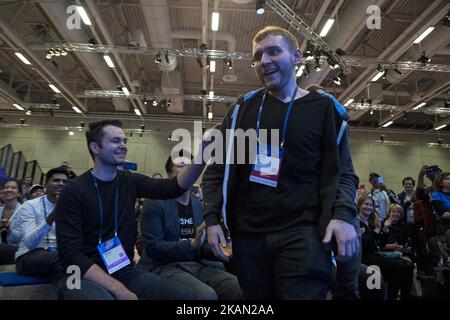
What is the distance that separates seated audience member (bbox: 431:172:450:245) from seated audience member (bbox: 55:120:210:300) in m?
3.31

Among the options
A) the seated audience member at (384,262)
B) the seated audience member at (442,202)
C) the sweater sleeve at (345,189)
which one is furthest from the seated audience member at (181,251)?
the seated audience member at (442,202)

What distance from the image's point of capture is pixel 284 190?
115cm

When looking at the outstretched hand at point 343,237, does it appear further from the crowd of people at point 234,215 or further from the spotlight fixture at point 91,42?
the spotlight fixture at point 91,42

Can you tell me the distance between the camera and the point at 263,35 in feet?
4.24

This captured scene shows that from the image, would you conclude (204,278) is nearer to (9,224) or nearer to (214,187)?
(214,187)

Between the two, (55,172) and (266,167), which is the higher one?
(55,172)

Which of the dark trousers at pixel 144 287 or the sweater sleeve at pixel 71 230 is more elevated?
the sweater sleeve at pixel 71 230

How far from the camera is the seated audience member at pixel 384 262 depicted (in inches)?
158

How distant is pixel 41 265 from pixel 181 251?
36.2 inches

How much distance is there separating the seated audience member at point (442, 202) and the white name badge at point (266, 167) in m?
3.51

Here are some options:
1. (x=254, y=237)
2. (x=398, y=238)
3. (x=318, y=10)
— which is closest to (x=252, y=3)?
(x=318, y=10)

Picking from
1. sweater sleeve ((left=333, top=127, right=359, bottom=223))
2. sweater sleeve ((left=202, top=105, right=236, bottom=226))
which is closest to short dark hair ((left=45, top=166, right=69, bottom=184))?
sweater sleeve ((left=202, top=105, right=236, bottom=226))

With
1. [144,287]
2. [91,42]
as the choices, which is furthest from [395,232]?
[91,42]

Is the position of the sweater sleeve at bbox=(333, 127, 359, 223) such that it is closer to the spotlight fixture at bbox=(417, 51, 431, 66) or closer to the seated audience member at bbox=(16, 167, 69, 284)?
the seated audience member at bbox=(16, 167, 69, 284)
